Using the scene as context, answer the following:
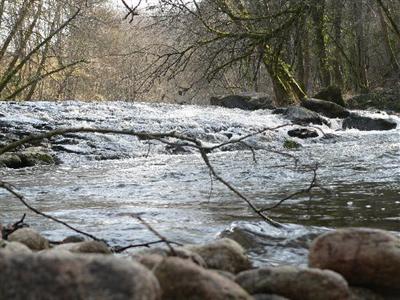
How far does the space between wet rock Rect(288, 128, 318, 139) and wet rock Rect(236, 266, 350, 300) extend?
983 centimetres

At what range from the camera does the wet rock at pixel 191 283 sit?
1.59 metres

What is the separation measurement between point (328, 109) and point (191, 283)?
47.0ft

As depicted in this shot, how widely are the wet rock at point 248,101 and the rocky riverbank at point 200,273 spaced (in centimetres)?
1449

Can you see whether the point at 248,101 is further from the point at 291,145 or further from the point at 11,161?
the point at 11,161

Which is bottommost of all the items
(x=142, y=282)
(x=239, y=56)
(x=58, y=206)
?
(x=58, y=206)

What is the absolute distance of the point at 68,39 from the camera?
18.3 m

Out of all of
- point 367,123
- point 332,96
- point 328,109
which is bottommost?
point 367,123

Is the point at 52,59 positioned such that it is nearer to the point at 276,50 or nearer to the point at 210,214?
the point at 276,50

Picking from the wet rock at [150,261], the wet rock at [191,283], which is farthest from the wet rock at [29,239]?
the wet rock at [191,283]

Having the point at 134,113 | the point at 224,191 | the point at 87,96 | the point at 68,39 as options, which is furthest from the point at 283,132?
the point at 87,96

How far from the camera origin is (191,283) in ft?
5.36

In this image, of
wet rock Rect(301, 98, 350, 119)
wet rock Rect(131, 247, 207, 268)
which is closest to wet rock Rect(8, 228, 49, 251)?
wet rock Rect(131, 247, 207, 268)

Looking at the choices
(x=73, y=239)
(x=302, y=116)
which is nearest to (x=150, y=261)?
(x=73, y=239)

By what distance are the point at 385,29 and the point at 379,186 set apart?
→ 59.6 ft
